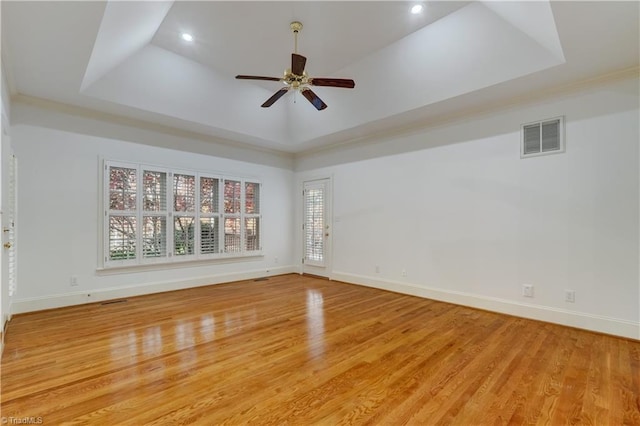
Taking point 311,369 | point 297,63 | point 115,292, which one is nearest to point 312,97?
point 297,63

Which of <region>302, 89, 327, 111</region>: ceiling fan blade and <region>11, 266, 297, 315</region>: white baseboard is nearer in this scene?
<region>302, 89, 327, 111</region>: ceiling fan blade

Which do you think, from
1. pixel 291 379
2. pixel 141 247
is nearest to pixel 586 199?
pixel 291 379

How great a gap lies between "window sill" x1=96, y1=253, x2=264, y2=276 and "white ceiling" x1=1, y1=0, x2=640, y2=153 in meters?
2.32

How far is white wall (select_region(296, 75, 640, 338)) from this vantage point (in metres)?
3.27

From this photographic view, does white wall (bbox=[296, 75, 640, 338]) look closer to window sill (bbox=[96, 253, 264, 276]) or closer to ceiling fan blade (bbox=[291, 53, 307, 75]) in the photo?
window sill (bbox=[96, 253, 264, 276])

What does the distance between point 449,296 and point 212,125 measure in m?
4.62

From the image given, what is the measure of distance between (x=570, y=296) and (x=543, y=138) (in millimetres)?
1908

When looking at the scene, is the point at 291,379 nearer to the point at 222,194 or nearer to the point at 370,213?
the point at 370,213

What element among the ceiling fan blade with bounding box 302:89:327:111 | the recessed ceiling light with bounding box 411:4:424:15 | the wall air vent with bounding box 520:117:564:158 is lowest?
the wall air vent with bounding box 520:117:564:158

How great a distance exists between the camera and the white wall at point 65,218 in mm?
3936

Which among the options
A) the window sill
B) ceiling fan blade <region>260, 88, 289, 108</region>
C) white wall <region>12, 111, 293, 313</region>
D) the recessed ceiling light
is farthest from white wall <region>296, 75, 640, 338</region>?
white wall <region>12, 111, 293, 313</region>

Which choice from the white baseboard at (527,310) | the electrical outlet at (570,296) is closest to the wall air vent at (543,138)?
the electrical outlet at (570,296)

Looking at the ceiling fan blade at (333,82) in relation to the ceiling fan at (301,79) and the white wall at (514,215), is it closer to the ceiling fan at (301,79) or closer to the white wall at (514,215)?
the ceiling fan at (301,79)

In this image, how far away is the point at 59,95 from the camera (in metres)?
3.92
